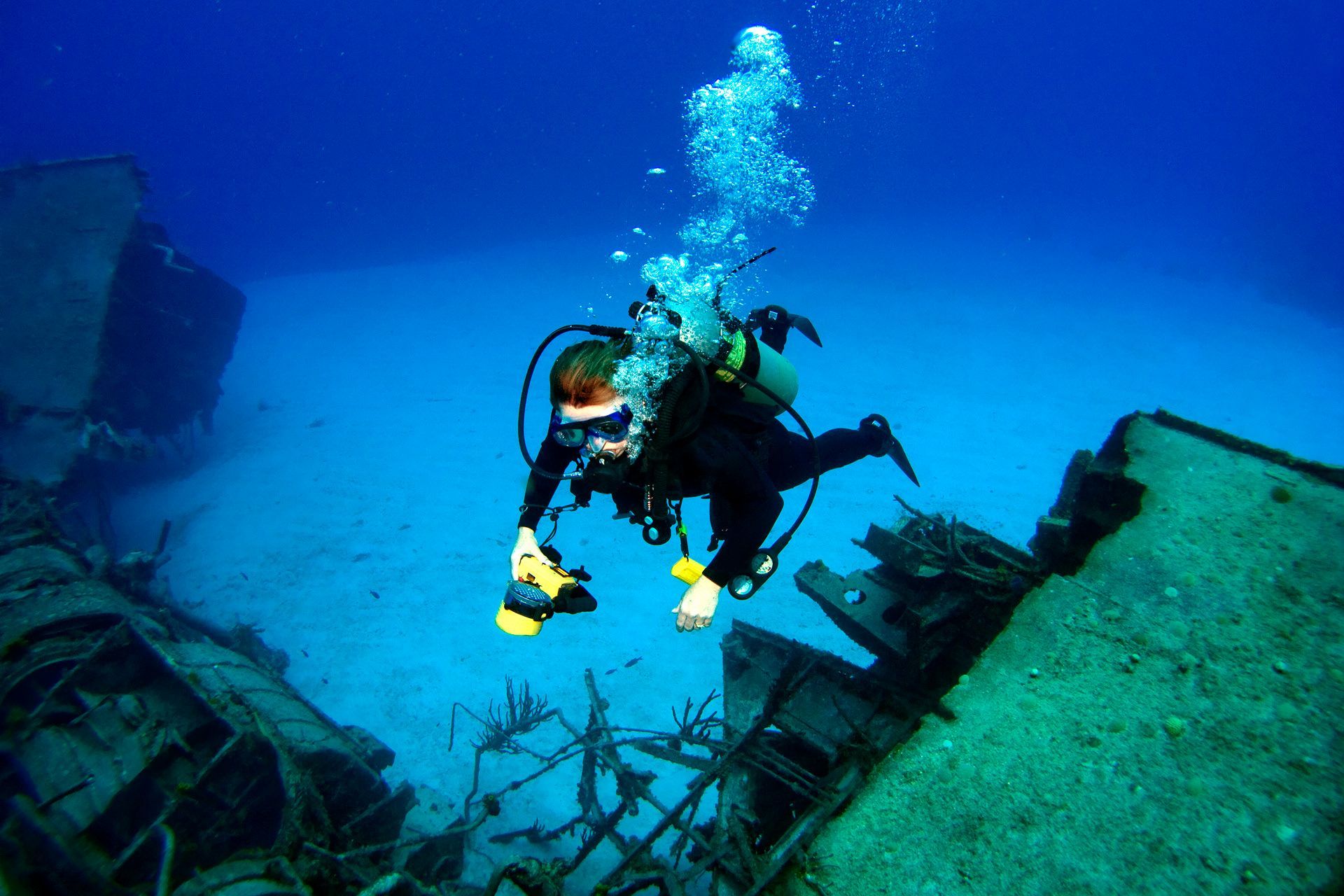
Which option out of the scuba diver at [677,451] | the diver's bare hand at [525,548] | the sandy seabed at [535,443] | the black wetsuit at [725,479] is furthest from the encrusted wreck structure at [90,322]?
the scuba diver at [677,451]

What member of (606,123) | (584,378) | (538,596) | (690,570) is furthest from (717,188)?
(606,123)

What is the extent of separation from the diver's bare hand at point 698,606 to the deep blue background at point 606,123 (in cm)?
4202

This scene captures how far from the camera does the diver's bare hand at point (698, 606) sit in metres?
2.73

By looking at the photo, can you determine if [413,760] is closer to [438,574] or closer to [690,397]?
[438,574]

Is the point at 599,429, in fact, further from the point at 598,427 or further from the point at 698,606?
the point at 698,606

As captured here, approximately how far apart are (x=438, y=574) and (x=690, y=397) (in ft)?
29.1

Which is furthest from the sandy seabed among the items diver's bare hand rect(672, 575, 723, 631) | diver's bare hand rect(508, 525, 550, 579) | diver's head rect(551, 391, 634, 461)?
diver's head rect(551, 391, 634, 461)

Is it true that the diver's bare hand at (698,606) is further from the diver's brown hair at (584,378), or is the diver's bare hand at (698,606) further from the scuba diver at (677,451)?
the diver's brown hair at (584,378)

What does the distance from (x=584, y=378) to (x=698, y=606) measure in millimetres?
1297

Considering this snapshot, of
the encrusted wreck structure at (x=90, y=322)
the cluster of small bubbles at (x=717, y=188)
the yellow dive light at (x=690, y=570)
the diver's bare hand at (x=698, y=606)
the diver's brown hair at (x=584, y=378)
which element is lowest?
the encrusted wreck structure at (x=90, y=322)

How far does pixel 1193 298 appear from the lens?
87.2ft

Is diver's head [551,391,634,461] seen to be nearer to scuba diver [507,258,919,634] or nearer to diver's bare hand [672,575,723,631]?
scuba diver [507,258,919,634]

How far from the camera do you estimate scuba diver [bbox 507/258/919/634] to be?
2637 millimetres

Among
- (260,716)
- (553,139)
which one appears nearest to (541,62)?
(553,139)
